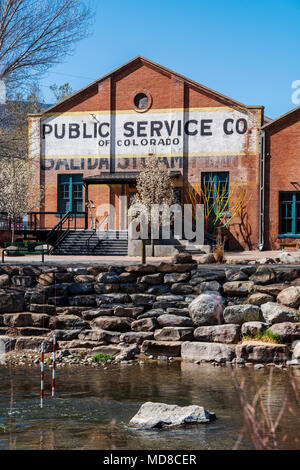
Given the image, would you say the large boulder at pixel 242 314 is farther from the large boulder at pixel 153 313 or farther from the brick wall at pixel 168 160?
the brick wall at pixel 168 160

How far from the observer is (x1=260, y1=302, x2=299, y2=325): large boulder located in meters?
14.7

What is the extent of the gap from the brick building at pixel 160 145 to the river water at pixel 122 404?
19.7 m

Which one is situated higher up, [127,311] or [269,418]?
[127,311]

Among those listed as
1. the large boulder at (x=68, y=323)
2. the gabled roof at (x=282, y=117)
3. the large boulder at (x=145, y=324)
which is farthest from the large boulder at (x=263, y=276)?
the gabled roof at (x=282, y=117)

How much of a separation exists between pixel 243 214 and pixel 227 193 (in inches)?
52.1

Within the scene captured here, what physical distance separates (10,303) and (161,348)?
15.5 feet

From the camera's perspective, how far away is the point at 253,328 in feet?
46.5

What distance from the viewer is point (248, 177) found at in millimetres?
31828

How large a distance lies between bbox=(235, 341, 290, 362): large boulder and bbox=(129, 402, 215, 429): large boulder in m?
4.35

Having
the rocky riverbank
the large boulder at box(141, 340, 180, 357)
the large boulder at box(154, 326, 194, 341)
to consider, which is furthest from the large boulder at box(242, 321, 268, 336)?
the large boulder at box(141, 340, 180, 357)

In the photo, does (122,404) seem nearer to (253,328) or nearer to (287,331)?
(253,328)

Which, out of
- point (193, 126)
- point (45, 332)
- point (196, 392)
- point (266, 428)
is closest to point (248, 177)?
point (193, 126)

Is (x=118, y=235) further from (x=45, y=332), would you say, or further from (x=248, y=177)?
(x=45, y=332)

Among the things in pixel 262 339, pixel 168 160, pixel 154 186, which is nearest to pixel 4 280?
pixel 262 339
